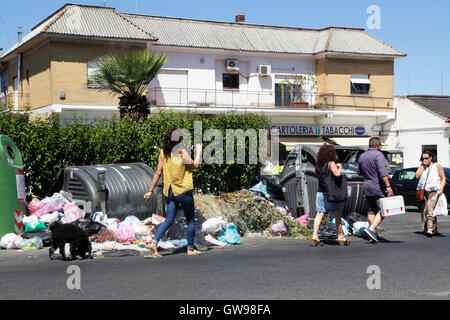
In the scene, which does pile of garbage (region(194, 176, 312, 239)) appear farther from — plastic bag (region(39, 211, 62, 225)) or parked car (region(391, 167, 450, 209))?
parked car (region(391, 167, 450, 209))

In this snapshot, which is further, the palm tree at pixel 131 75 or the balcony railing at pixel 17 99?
the balcony railing at pixel 17 99

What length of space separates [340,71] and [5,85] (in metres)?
20.5

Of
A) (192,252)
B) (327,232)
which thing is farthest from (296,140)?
(192,252)

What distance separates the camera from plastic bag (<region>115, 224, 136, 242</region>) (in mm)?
11094

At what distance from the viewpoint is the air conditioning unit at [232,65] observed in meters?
36.0

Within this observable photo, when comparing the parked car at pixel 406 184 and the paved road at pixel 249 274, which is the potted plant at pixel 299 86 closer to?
the parked car at pixel 406 184

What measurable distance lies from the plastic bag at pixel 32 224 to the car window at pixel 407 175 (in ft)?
40.4

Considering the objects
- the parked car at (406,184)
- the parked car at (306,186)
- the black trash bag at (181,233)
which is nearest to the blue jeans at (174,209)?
the black trash bag at (181,233)

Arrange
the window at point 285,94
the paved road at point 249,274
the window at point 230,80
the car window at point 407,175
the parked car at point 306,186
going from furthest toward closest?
the window at point 285,94 < the window at point 230,80 < the car window at point 407,175 < the parked car at point 306,186 < the paved road at point 249,274

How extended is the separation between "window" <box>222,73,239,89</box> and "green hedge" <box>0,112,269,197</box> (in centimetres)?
1860

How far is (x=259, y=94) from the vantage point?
37250 mm

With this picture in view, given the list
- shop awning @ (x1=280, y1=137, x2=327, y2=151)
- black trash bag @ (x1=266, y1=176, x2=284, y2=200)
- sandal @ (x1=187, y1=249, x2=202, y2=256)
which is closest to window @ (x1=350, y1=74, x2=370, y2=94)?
shop awning @ (x1=280, y1=137, x2=327, y2=151)

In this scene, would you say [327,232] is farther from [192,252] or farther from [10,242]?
[10,242]
